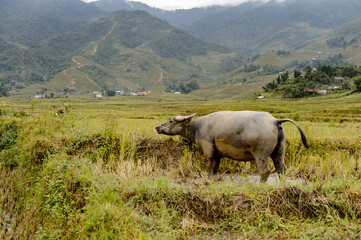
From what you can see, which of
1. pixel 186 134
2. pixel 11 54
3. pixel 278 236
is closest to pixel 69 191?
pixel 186 134

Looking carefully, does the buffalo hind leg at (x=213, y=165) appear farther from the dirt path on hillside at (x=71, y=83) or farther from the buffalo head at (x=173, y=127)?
the dirt path on hillside at (x=71, y=83)

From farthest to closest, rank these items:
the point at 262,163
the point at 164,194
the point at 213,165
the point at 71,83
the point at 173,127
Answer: the point at 71,83, the point at 173,127, the point at 213,165, the point at 262,163, the point at 164,194

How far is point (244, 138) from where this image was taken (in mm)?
5328

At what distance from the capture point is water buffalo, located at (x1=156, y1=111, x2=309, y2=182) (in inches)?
205

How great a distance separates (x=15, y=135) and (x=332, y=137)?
34.4ft

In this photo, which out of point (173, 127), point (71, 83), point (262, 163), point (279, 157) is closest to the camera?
point (262, 163)

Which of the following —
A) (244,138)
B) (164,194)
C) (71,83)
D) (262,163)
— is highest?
(244,138)

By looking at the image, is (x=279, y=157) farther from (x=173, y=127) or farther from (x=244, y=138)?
(x=173, y=127)

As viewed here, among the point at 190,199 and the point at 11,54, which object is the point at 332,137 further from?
the point at 11,54

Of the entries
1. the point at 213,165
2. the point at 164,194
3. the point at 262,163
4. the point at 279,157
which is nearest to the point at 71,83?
the point at 213,165

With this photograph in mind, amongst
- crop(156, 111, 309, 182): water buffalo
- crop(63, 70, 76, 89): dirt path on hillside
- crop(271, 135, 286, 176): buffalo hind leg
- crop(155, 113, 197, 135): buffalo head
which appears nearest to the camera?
crop(156, 111, 309, 182): water buffalo

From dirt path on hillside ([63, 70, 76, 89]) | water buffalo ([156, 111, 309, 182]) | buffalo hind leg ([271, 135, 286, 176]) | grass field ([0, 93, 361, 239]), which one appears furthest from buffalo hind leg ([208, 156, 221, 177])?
dirt path on hillside ([63, 70, 76, 89])

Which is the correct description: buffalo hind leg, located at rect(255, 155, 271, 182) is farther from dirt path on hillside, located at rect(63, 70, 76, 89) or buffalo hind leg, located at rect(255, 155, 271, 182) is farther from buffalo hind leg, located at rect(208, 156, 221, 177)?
dirt path on hillside, located at rect(63, 70, 76, 89)

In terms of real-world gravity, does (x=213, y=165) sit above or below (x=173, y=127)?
below
